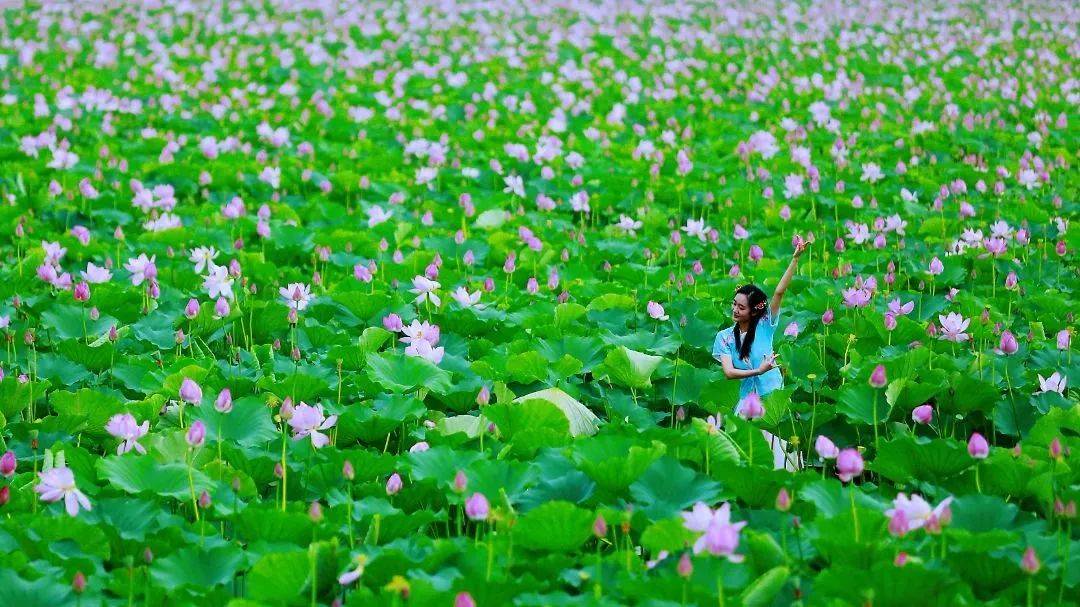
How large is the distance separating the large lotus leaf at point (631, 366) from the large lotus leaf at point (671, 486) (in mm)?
848

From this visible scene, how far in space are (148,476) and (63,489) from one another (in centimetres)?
19

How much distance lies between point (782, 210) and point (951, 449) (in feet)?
9.48

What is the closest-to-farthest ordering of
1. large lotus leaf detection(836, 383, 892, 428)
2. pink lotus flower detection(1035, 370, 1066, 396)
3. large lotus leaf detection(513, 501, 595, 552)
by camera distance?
Answer: 1. large lotus leaf detection(513, 501, 595, 552)
2. large lotus leaf detection(836, 383, 892, 428)
3. pink lotus flower detection(1035, 370, 1066, 396)

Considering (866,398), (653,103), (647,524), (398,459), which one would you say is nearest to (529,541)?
(647,524)

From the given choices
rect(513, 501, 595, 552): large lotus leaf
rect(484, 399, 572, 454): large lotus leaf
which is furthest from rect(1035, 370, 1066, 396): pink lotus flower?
rect(513, 501, 595, 552): large lotus leaf

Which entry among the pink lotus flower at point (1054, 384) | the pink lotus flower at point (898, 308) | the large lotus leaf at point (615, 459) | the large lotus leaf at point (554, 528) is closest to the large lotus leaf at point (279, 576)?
the large lotus leaf at point (554, 528)

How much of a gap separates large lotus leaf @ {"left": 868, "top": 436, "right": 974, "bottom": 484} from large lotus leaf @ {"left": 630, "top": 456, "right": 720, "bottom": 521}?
46 cm

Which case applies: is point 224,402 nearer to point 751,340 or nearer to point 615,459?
point 615,459

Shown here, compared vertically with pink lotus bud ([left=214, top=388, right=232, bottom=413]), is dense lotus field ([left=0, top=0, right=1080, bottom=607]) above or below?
below

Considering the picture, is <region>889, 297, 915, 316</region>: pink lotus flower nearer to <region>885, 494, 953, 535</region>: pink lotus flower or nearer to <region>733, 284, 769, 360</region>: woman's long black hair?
<region>733, 284, 769, 360</region>: woman's long black hair

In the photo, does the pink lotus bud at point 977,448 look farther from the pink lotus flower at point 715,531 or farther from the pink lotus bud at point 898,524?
the pink lotus flower at point 715,531

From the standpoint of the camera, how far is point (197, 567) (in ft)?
7.93

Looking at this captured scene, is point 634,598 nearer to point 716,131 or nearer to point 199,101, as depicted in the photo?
point 716,131

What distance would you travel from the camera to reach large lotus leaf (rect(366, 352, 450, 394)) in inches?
138
